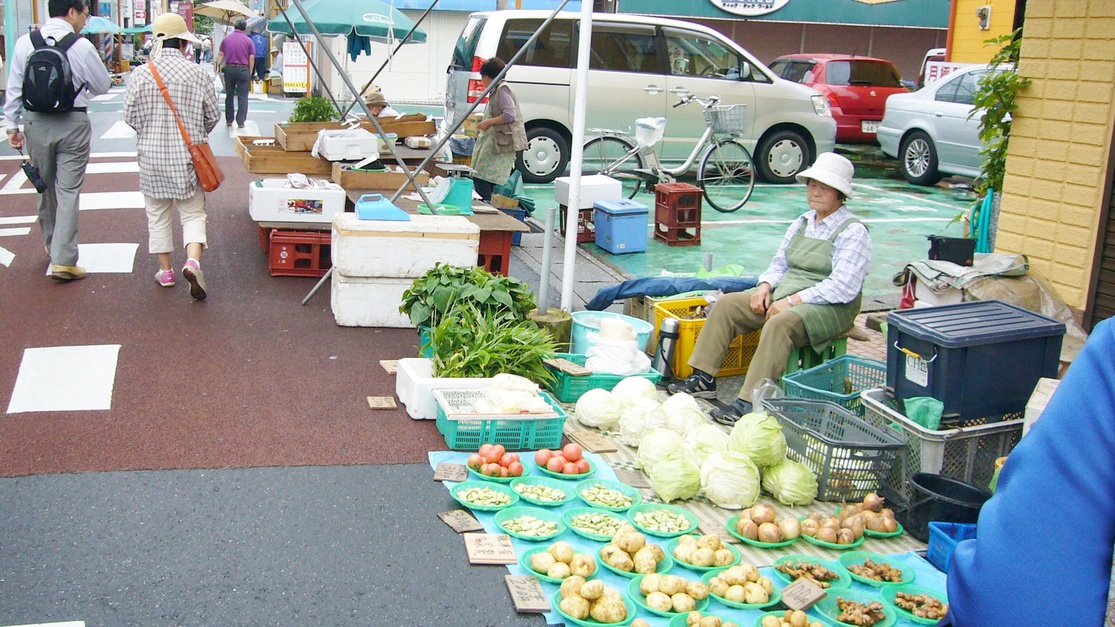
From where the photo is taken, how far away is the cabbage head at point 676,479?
4730 millimetres

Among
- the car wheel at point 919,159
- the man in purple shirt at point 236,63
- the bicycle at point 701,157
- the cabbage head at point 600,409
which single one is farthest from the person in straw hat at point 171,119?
the man in purple shirt at point 236,63

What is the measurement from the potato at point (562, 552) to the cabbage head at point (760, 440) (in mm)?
1139

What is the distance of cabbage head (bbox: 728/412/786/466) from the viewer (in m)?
4.75

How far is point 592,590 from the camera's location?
145 inches

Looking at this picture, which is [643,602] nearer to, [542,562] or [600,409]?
[542,562]

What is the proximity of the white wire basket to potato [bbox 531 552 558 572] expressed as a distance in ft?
28.3

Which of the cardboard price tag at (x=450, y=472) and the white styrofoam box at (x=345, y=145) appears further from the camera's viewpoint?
the white styrofoam box at (x=345, y=145)

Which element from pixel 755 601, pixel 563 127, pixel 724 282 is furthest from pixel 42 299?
pixel 563 127

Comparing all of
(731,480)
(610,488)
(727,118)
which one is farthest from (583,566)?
(727,118)

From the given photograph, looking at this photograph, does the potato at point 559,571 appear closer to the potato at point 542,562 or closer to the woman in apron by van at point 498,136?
the potato at point 542,562

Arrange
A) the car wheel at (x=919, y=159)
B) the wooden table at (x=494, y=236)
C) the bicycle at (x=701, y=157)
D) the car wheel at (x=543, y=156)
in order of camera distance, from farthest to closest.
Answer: the car wheel at (x=919, y=159), the car wheel at (x=543, y=156), the bicycle at (x=701, y=157), the wooden table at (x=494, y=236)

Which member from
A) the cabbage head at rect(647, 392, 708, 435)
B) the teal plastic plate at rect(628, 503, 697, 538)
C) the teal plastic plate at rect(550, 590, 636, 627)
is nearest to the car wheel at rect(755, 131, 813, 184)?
the cabbage head at rect(647, 392, 708, 435)

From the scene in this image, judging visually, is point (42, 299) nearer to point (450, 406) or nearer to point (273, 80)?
point (450, 406)

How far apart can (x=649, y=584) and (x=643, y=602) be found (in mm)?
75
